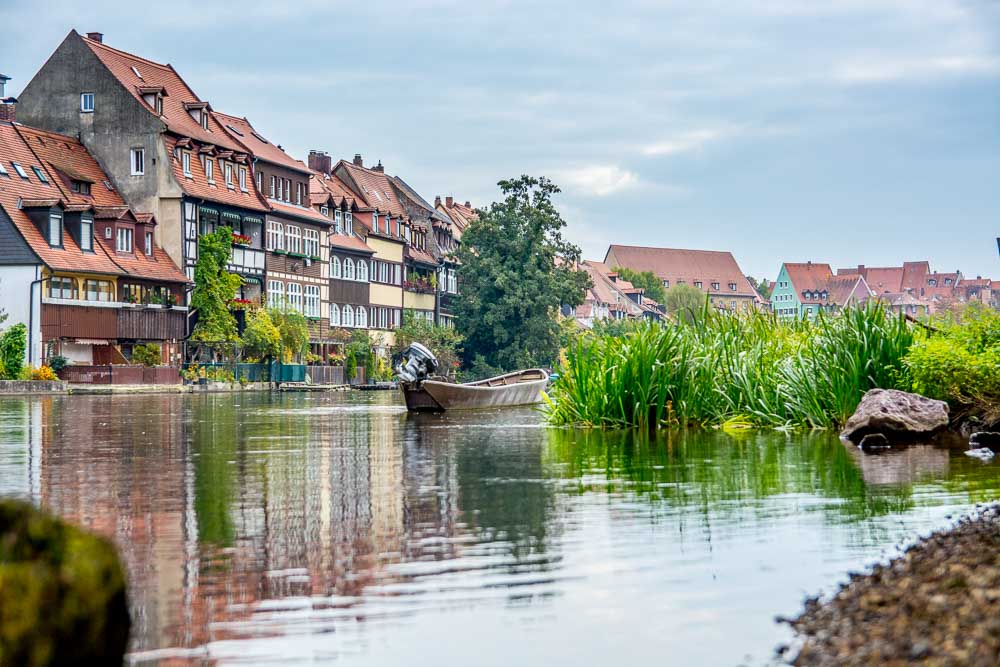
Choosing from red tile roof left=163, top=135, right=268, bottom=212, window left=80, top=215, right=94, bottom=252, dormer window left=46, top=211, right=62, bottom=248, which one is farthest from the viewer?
red tile roof left=163, top=135, right=268, bottom=212

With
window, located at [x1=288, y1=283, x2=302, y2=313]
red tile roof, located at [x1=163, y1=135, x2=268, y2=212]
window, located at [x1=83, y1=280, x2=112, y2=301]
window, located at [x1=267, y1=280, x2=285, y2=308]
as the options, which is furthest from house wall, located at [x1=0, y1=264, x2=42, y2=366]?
window, located at [x1=288, y1=283, x2=302, y2=313]

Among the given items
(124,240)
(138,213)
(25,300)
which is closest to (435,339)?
(138,213)

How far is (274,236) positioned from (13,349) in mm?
26877

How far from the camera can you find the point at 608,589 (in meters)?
8.05

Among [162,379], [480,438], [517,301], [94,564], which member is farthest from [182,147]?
[94,564]

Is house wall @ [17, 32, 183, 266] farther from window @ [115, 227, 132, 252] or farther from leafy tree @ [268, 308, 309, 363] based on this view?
leafy tree @ [268, 308, 309, 363]

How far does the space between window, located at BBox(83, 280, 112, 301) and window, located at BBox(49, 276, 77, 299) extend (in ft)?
2.59

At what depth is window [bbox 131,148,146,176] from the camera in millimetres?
73938

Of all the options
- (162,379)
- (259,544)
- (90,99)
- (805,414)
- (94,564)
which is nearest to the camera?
(94,564)

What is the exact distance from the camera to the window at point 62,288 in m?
63.3

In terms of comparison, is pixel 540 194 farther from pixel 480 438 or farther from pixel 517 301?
pixel 480 438

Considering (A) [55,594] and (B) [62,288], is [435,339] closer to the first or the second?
(B) [62,288]

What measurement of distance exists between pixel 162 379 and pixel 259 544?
58318mm

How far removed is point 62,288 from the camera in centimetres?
6406
